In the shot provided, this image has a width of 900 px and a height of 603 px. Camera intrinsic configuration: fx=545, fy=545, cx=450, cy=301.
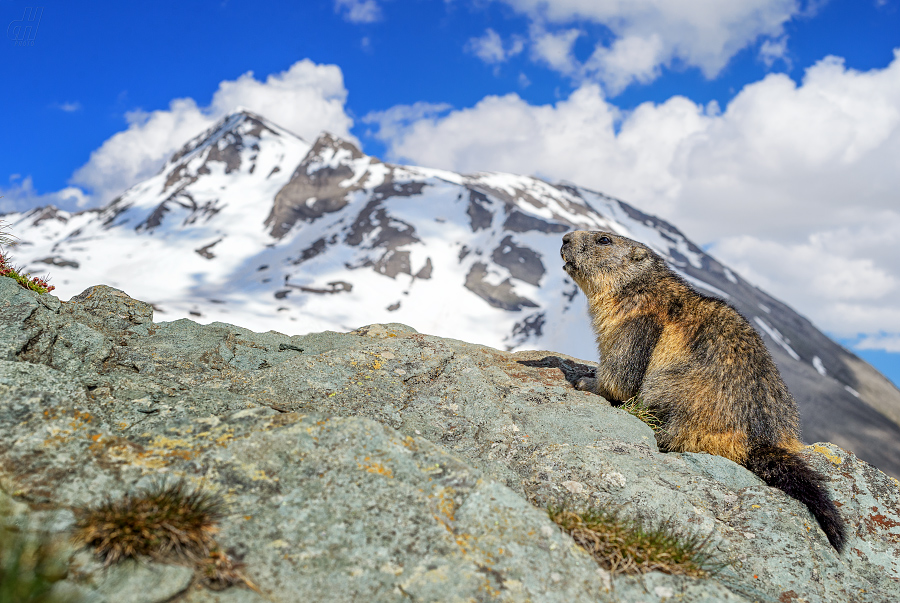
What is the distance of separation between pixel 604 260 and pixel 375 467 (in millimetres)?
7005

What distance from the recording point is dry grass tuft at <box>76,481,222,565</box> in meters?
3.87

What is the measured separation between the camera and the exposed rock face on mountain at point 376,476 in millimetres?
4336

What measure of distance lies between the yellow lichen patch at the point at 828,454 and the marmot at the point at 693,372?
0.24 metres

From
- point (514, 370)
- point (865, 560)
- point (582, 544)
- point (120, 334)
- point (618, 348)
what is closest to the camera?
point (582, 544)

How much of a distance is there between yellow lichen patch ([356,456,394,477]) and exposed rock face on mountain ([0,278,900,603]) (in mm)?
13

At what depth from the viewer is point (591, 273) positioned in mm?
10688

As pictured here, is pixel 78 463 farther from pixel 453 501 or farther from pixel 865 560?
pixel 865 560

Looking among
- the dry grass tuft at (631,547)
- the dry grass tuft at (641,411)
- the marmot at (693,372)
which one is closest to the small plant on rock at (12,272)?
the dry grass tuft at (631,547)

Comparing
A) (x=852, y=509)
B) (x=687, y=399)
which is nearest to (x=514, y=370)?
(x=687, y=399)

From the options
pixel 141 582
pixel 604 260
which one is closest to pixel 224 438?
pixel 141 582

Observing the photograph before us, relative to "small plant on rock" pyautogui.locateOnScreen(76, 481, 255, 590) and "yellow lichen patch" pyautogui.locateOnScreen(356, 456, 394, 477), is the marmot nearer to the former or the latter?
"yellow lichen patch" pyautogui.locateOnScreen(356, 456, 394, 477)

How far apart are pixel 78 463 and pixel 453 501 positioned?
327 cm

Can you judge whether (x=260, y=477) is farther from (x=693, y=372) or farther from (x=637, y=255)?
(x=637, y=255)

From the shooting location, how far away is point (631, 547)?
16.3 feet
